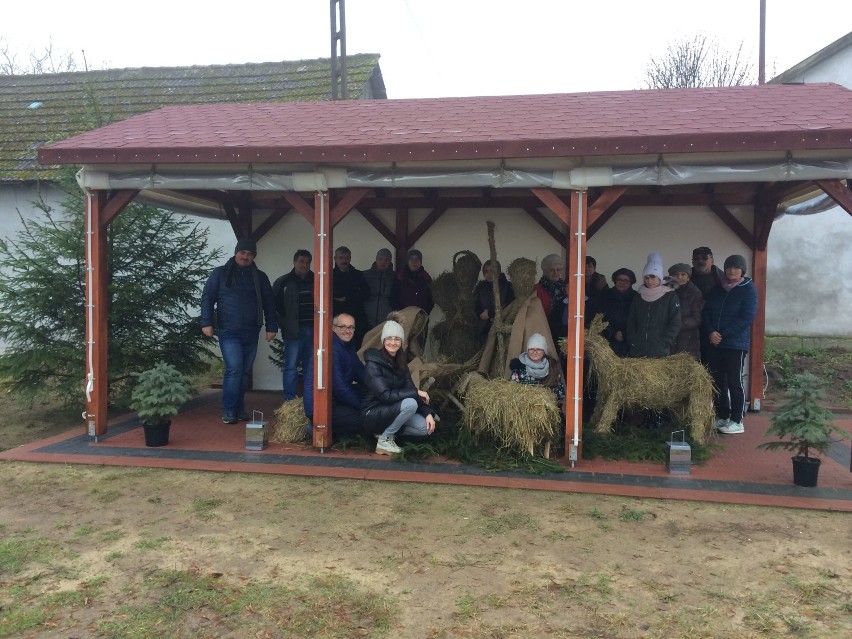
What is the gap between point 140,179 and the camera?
5680 millimetres

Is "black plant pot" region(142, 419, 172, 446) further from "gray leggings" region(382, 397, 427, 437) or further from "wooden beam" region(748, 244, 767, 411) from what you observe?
"wooden beam" region(748, 244, 767, 411)

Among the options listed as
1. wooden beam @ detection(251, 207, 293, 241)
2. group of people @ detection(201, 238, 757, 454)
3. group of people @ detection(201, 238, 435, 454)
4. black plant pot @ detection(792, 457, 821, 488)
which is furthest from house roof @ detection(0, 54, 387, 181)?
black plant pot @ detection(792, 457, 821, 488)

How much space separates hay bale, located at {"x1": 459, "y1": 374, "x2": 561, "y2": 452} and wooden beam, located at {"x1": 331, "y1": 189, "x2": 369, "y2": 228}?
1.88m

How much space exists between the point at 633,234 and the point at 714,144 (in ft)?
9.91

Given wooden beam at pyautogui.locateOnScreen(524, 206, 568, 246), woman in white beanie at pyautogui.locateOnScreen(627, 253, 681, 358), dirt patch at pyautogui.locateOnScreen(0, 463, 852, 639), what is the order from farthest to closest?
1. wooden beam at pyautogui.locateOnScreen(524, 206, 568, 246)
2. woman in white beanie at pyautogui.locateOnScreen(627, 253, 681, 358)
3. dirt patch at pyautogui.locateOnScreen(0, 463, 852, 639)

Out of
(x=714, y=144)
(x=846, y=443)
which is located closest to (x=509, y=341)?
(x=714, y=144)

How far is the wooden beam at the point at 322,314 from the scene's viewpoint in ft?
18.1

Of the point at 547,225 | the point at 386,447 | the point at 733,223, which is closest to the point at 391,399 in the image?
the point at 386,447

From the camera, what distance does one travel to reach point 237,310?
6375 mm

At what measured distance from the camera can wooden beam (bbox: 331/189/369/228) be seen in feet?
17.9

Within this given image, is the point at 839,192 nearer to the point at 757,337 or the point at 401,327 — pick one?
the point at 757,337

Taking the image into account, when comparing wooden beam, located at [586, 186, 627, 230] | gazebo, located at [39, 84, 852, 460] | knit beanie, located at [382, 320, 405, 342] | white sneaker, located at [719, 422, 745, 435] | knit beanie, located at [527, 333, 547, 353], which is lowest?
white sneaker, located at [719, 422, 745, 435]

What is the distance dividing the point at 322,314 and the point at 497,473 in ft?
6.38

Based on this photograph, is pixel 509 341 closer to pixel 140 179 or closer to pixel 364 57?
pixel 140 179
